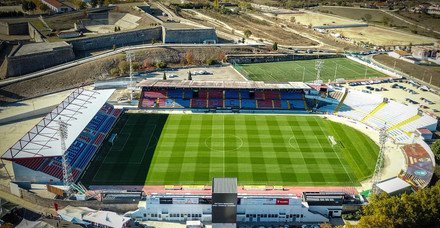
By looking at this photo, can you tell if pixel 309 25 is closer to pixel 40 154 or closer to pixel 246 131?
pixel 246 131

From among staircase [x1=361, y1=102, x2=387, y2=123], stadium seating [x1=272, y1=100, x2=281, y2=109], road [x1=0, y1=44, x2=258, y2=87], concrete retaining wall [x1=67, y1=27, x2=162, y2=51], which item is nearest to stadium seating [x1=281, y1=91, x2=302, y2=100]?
stadium seating [x1=272, y1=100, x2=281, y2=109]

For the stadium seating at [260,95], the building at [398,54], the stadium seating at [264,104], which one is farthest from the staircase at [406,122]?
the building at [398,54]

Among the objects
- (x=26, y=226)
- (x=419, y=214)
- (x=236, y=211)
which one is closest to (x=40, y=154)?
(x=26, y=226)

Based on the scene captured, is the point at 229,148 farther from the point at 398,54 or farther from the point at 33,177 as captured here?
the point at 398,54

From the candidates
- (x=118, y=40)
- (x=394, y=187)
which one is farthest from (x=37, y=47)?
(x=394, y=187)

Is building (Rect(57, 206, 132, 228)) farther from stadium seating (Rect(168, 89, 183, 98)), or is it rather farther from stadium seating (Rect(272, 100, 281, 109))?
stadium seating (Rect(272, 100, 281, 109))

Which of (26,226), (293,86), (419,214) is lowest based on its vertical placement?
(26,226)
